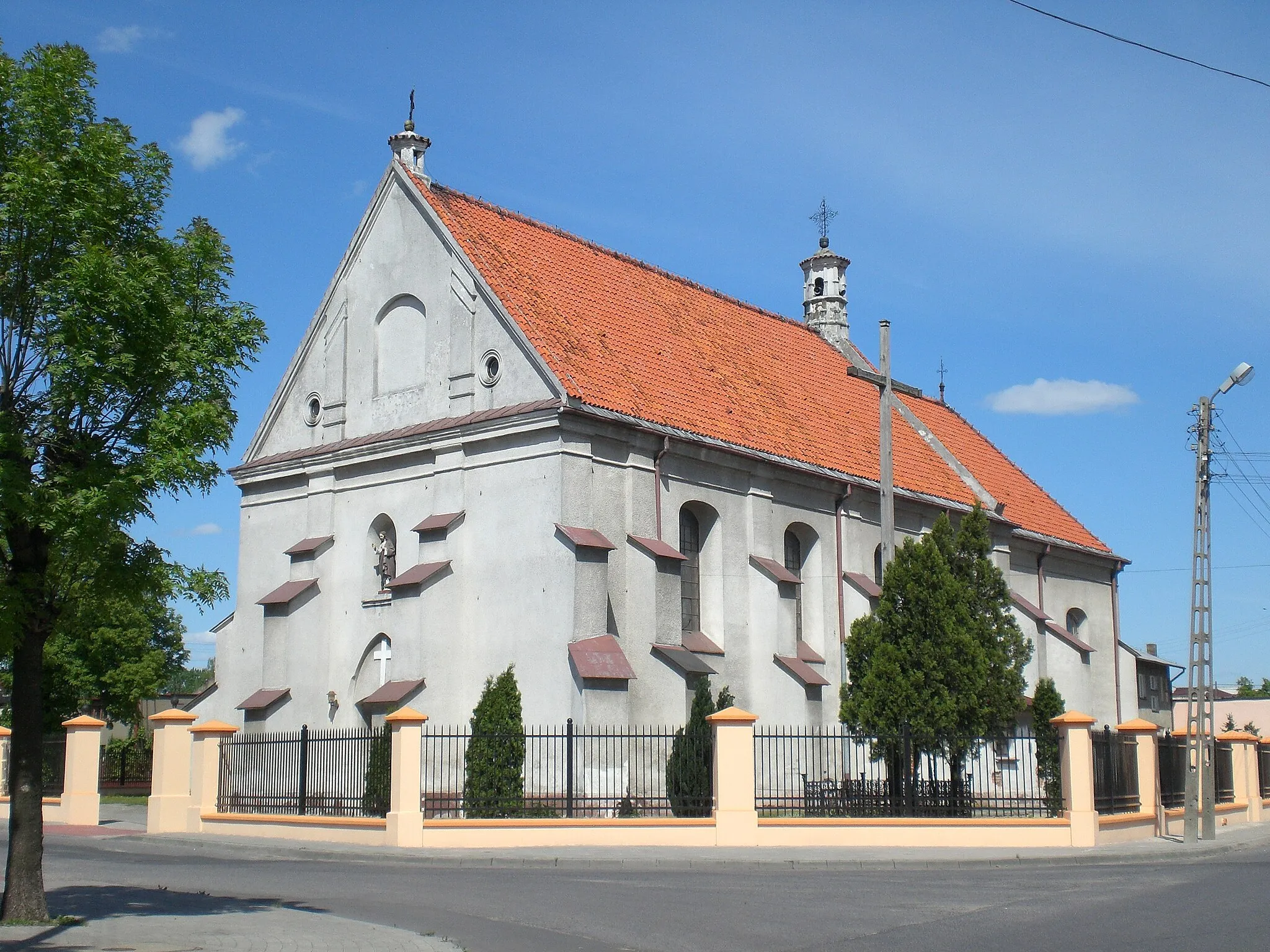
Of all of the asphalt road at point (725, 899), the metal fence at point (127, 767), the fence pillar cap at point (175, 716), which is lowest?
the metal fence at point (127, 767)

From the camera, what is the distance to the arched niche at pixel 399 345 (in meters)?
27.0

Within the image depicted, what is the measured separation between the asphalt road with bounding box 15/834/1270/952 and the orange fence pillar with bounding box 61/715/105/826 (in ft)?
25.8

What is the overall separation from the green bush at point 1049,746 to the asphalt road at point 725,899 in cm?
227

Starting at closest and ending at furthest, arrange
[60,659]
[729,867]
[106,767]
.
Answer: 1. [729,867]
2. [106,767]
3. [60,659]

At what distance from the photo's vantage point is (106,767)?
4147 centimetres

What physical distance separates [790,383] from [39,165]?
78.6ft

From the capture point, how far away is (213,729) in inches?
971

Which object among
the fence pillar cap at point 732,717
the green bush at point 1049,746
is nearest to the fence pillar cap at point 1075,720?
the green bush at point 1049,746

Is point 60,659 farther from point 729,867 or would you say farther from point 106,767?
point 729,867

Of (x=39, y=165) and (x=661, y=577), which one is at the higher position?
(x=39, y=165)

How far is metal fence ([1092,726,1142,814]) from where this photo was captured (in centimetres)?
2183

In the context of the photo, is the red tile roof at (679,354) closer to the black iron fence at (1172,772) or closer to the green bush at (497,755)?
the green bush at (497,755)

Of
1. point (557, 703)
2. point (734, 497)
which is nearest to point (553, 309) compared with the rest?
point (734, 497)

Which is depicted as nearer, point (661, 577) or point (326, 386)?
point (661, 577)
